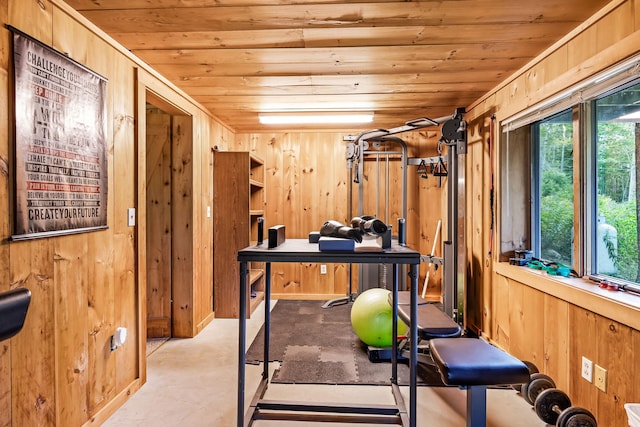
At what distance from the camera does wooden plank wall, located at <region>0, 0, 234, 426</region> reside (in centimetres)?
148

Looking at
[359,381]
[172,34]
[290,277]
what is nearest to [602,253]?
[359,381]

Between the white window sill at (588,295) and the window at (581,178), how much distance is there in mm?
139

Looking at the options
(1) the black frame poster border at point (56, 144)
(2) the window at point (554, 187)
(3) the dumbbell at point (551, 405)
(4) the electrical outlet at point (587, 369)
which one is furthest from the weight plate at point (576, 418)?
(1) the black frame poster border at point (56, 144)

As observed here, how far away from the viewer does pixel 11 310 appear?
87 cm

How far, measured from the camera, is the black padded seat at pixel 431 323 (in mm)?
2150

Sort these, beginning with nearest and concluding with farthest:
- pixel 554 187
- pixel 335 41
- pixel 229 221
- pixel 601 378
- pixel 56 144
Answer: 1. pixel 56 144
2. pixel 601 378
3. pixel 335 41
4. pixel 554 187
5. pixel 229 221

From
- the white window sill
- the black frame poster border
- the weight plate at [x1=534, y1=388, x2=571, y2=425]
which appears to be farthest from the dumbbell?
the black frame poster border

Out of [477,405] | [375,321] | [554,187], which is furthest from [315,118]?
[477,405]

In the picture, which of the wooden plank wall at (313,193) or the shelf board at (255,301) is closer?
the shelf board at (255,301)

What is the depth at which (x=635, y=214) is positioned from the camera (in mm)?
1868

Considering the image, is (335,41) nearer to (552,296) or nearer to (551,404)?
(552,296)

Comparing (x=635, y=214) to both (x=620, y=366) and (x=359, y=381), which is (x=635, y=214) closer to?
(x=620, y=366)

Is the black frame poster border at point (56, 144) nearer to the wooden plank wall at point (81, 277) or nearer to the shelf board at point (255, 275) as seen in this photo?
the wooden plank wall at point (81, 277)

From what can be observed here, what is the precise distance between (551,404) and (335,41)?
2.43 meters
